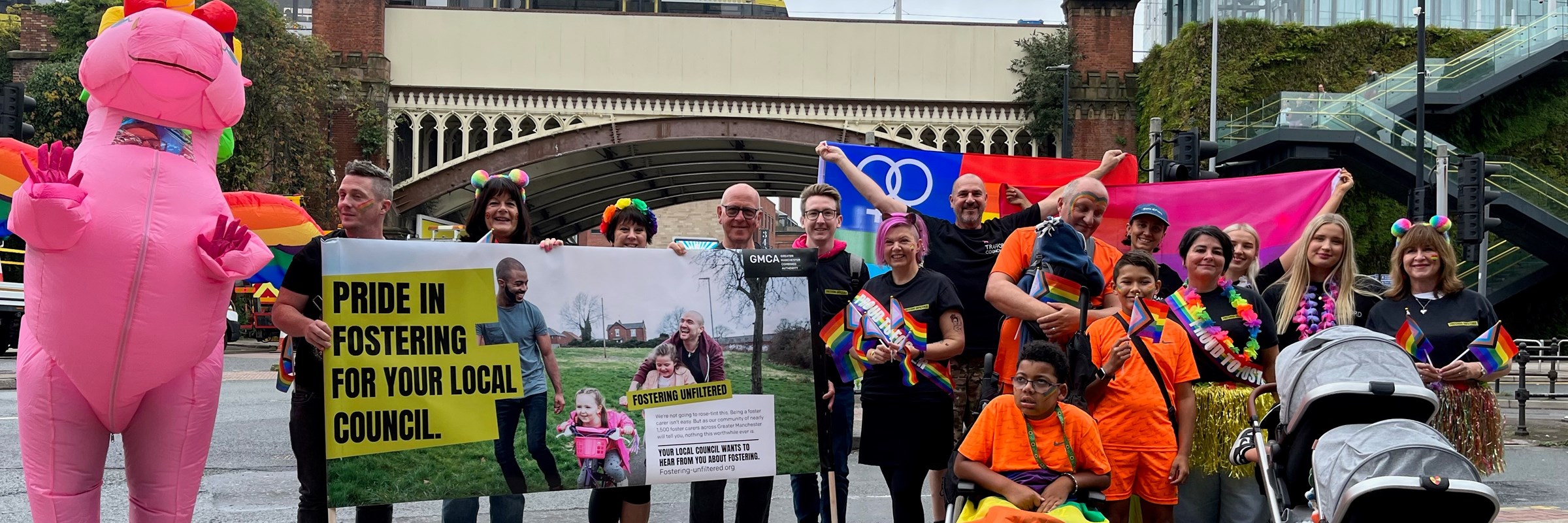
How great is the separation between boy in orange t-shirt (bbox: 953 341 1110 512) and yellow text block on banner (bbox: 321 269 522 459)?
195cm

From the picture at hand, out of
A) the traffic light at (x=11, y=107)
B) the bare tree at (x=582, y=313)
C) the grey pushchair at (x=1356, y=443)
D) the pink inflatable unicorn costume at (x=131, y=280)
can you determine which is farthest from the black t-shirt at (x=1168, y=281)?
the traffic light at (x=11, y=107)

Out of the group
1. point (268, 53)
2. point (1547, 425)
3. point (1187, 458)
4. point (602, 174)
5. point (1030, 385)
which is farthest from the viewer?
point (602, 174)

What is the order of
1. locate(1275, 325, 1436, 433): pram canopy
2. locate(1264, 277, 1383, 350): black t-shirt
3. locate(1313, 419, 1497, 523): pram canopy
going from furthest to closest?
locate(1264, 277, 1383, 350): black t-shirt → locate(1275, 325, 1436, 433): pram canopy → locate(1313, 419, 1497, 523): pram canopy

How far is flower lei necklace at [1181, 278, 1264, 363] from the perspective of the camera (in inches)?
225

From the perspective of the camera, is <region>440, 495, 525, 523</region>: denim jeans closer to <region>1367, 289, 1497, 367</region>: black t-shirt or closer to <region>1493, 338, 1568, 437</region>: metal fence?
<region>1367, 289, 1497, 367</region>: black t-shirt

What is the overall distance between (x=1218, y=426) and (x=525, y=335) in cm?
307

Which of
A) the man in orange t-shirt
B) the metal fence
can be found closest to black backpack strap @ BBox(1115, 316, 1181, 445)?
the man in orange t-shirt

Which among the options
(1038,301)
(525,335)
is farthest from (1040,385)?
(525,335)

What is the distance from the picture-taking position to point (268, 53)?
97.2 ft

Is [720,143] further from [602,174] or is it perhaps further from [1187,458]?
[1187,458]

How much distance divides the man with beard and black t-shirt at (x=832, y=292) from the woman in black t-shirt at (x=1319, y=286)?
2.04 m

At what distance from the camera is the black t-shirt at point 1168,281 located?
634 cm

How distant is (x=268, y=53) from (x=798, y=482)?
87.9 feet

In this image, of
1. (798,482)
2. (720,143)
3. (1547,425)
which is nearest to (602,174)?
(720,143)
